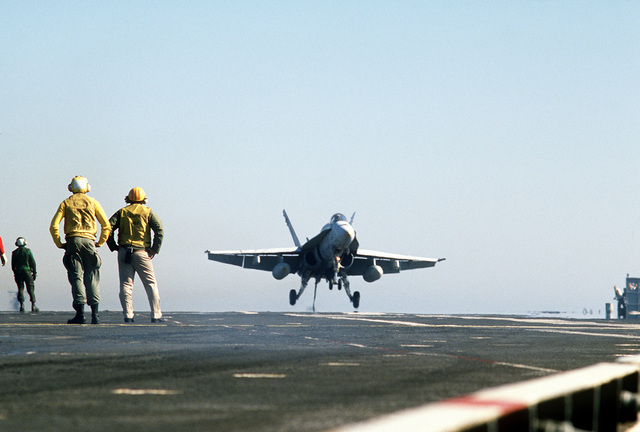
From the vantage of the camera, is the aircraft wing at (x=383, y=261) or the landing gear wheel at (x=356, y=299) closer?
the landing gear wheel at (x=356, y=299)

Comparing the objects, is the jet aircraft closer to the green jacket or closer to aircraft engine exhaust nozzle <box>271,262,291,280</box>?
aircraft engine exhaust nozzle <box>271,262,291,280</box>

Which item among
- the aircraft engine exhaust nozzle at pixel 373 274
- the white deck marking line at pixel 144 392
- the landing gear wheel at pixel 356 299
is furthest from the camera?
the landing gear wheel at pixel 356 299

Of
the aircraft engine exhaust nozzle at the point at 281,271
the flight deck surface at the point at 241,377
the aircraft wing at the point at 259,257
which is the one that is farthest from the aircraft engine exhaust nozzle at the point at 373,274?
the flight deck surface at the point at 241,377

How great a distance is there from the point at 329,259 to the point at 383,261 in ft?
39.4

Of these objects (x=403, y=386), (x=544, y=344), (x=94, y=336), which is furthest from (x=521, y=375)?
(x=94, y=336)

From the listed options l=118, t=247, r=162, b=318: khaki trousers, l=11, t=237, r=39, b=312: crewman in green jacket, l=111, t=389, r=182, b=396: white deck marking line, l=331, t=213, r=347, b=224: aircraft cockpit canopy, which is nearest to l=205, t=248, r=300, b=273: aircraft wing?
l=331, t=213, r=347, b=224: aircraft cockpit canopy

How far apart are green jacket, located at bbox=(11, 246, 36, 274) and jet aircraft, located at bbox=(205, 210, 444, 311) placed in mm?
12262

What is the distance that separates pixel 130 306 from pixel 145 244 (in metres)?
1.27

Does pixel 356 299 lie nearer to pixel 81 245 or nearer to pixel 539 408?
pixel 81 245

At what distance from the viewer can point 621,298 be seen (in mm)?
52625

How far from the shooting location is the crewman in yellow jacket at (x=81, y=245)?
1482 cm

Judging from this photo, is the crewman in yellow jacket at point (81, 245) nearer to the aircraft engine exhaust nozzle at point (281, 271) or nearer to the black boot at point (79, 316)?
the black boot at point (79, 316)

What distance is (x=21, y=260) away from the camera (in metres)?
27.7

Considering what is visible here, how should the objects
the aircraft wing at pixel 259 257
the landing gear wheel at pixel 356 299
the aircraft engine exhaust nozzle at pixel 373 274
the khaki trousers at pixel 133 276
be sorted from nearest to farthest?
the khaki trousers at pixel 133 276 < the aircraft engine exhaust nozzle at pixel 373 274 < the landing gear wheel at pixel 356 299 < the aircraft wing at pixel 259 257
